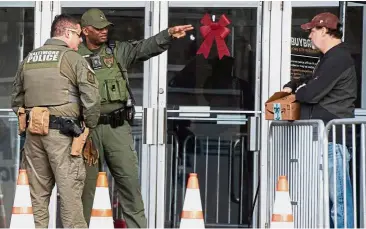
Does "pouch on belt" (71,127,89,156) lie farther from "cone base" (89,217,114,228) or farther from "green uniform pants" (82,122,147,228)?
Answer: "green uniform pants" (82,122,147,228)

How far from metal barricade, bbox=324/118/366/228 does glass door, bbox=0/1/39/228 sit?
323cm

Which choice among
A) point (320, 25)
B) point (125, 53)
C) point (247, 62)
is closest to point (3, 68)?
point (125, 53)

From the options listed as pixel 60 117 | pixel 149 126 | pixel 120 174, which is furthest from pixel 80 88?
pixel 149 126

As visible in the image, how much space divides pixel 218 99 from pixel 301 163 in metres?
1.65

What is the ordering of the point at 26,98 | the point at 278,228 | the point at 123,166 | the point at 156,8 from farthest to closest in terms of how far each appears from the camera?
the point at 156,8, the point at 123,166, the point at 26,98, the point at 278,228

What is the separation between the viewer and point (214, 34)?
32.0 ft

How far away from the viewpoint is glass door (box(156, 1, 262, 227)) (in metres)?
9.70

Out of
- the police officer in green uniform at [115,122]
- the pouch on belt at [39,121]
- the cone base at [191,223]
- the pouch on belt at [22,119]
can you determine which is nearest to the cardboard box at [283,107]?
the police officer in green uniform at [115,122]

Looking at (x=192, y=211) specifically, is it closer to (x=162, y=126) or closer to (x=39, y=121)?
(x=39, y=121)

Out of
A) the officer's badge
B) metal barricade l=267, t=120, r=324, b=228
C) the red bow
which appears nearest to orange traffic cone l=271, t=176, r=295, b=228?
metal barricade l=267, t=120, r=324, b=228

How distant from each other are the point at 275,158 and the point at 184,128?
3.95ft

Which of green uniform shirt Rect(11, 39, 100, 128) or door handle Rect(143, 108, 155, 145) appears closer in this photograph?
green uniform shirt Rect(11, 39, 100, 128)

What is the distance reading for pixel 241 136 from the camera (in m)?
9.74

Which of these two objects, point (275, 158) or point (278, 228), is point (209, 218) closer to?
point (275, 158)
